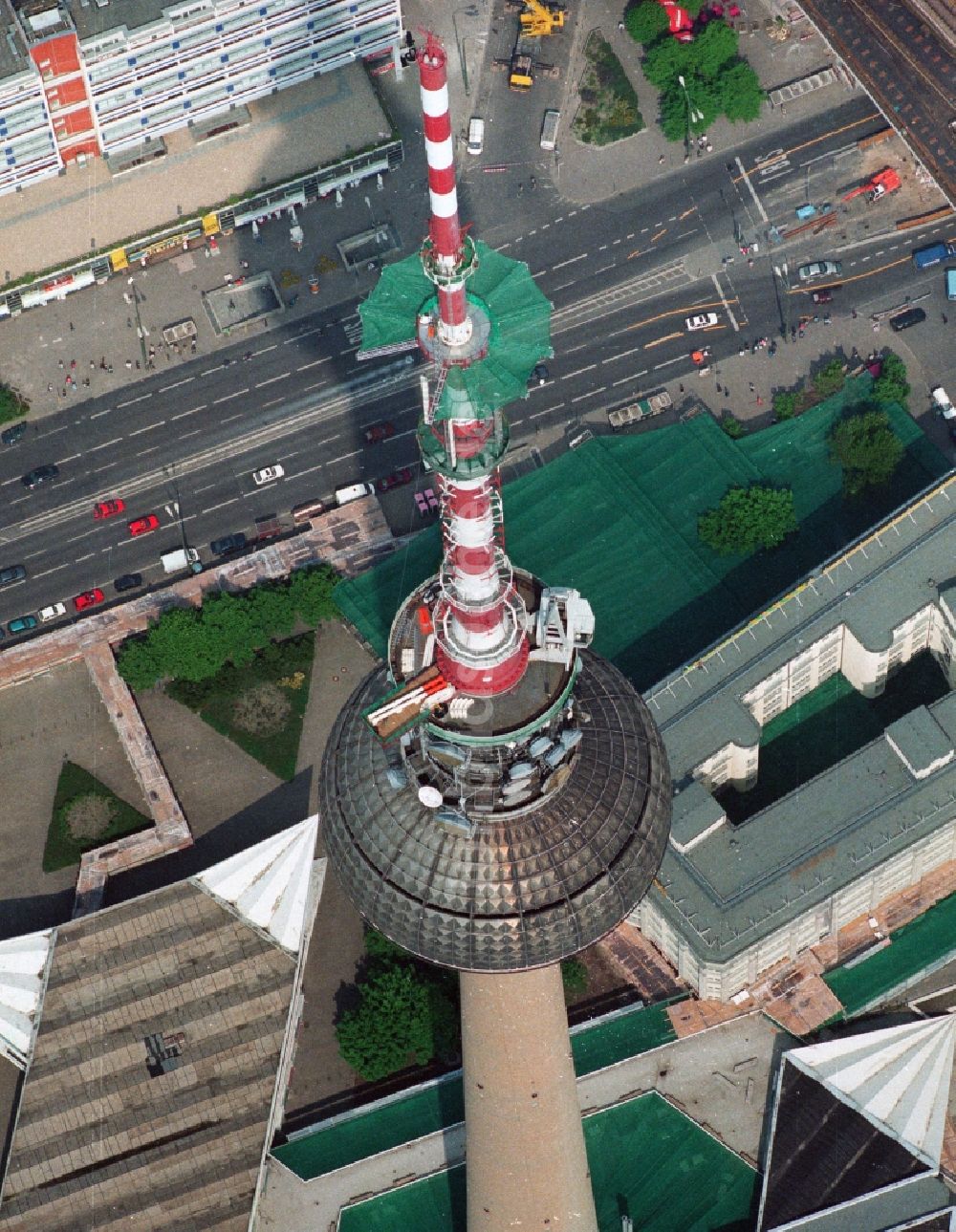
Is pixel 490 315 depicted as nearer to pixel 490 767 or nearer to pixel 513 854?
pixel 490 767

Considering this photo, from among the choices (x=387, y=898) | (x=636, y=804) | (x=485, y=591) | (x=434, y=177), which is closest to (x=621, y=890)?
(x=636, y=804)

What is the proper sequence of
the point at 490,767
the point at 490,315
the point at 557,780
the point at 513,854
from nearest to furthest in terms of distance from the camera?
the point at 490,315
the point at 490,767
the point at 557,780
the point at 513,854

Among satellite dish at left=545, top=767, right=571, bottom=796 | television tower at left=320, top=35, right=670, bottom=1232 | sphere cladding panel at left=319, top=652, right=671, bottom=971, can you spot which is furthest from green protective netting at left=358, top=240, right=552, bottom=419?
sphere cladding panel at left=319, top=652, right=671, bottom=971

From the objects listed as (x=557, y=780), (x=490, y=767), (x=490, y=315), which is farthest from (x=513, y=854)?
(x=490, y=315)

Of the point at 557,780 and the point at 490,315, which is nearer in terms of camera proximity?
the point at 490,315

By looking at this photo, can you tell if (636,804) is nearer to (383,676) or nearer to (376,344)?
(383,676)

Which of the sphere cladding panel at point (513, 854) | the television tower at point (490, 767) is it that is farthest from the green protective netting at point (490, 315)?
the sphere cladding panel at point (513, 854)
